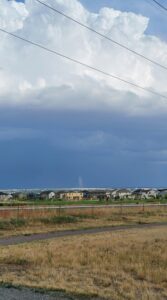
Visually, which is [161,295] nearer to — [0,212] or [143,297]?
[143,297]

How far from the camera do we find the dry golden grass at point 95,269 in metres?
14.0

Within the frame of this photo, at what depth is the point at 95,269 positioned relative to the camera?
18.0 metres

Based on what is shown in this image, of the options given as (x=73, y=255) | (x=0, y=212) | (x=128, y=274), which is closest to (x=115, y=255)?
(x=73, y=255)

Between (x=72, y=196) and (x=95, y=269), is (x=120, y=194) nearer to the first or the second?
(x=72, y=196)

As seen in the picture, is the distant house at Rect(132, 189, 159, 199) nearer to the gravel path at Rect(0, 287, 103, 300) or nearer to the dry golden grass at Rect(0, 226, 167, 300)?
the dry golden grass at Rect(0, 226, 167, 300)

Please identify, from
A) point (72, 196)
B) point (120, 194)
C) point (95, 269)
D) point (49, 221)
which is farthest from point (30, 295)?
point (120, 194)

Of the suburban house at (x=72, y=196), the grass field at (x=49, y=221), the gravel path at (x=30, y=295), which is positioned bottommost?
the gravel path at (x=30, y=295)

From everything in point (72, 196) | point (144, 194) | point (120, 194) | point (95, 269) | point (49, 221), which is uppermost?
point (120, 194)

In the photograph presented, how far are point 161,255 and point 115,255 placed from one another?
1811 millimetres

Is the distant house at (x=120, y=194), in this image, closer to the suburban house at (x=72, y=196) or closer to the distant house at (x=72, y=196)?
the distant house at (x=72, y=196)

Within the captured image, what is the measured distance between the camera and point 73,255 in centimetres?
2166

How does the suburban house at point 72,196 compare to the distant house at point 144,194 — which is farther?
the distant house at point 144,194

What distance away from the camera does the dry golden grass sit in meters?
14.0

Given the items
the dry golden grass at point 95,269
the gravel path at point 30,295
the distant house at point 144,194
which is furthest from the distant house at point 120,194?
the gravel path at point 30,295
